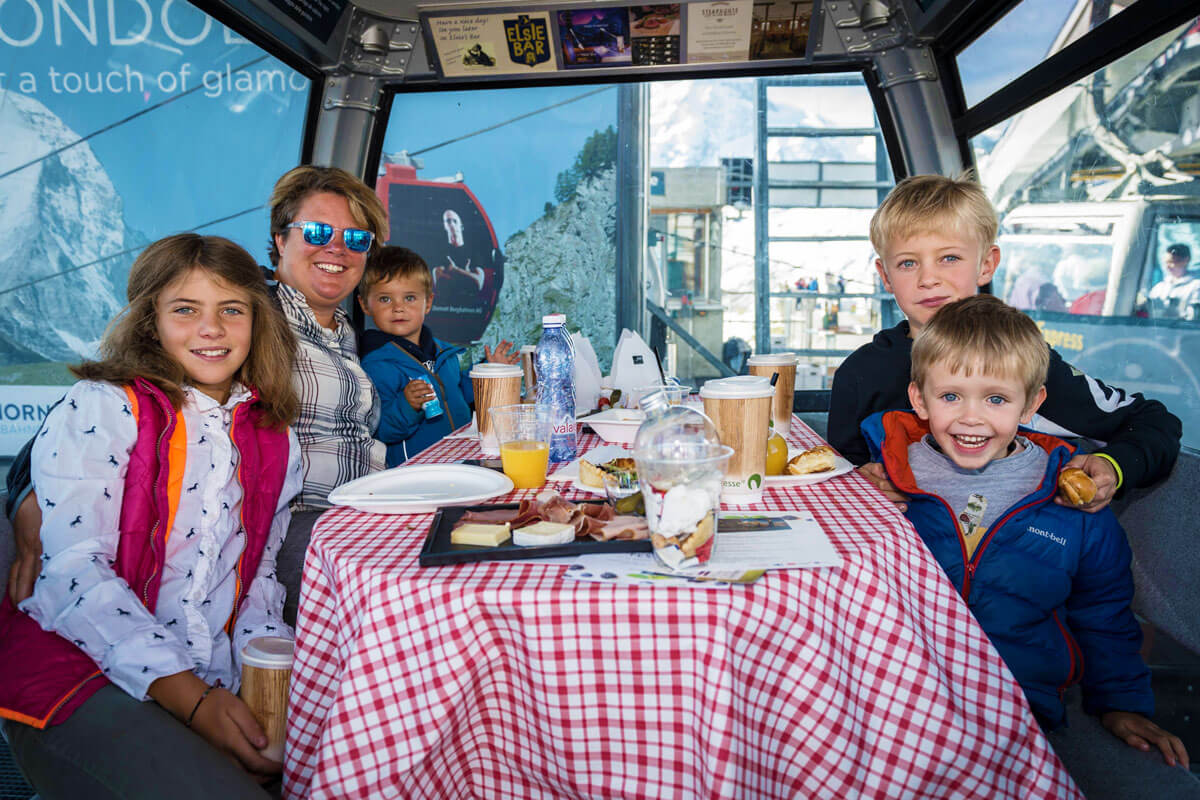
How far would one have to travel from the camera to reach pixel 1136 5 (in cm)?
219

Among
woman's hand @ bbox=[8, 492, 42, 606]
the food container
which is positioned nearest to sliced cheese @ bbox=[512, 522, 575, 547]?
the food container

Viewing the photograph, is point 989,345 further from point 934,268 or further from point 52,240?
point 52,240

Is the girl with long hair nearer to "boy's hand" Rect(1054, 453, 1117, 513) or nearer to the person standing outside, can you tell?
"boy's hand" Rect(1054, 453, 1117, 513)

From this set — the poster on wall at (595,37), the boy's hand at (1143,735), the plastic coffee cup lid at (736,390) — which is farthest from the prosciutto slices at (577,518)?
the poster on wall at (595,37)

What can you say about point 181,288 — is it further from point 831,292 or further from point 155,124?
point 831,292

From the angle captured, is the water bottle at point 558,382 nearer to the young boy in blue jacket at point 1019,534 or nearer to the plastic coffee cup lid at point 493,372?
the plastic coffee cup lid at point 493,372

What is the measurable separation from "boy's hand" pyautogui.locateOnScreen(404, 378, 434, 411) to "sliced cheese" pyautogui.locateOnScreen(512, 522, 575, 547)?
154 cm

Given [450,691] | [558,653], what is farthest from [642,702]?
[450,691]

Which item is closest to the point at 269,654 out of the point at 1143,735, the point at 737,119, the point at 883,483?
the point at 883,483

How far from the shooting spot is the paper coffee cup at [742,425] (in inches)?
48.1

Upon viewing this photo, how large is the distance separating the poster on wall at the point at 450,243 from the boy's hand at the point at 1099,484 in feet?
11.3

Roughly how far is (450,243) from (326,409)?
2.33 m

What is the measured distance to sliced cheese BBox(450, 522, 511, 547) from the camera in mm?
1037

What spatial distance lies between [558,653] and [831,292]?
3.72m
